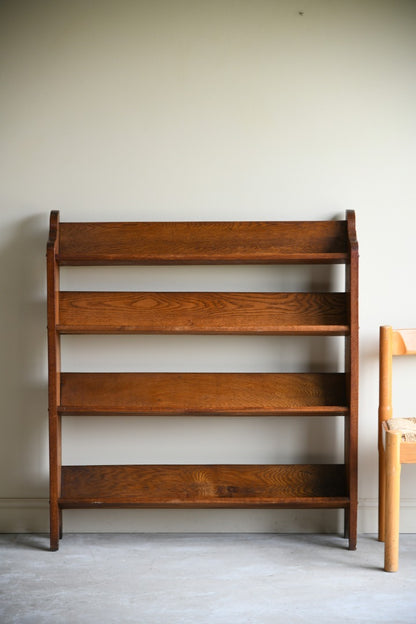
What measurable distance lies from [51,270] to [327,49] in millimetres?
1593

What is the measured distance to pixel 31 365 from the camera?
9.93ft

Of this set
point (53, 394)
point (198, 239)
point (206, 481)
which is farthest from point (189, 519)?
point (198, 239)

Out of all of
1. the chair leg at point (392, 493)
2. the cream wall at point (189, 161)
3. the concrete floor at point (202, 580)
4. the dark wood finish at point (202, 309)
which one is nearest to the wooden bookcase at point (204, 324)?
the dark wood finish at point (202, 309)

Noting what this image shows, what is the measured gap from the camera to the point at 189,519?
9.89 feet

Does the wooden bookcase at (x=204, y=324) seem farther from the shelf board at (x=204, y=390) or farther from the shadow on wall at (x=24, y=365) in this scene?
the shadow on wall at (x=24, y=365)

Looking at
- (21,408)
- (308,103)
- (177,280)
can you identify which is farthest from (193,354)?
(308,103)

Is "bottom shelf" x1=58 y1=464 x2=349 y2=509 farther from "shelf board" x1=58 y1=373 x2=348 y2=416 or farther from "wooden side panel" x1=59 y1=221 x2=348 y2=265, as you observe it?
"wooden side panel" x1=59 y1=221 x2=348 y2=265

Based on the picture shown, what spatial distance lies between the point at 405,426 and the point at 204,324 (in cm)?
93

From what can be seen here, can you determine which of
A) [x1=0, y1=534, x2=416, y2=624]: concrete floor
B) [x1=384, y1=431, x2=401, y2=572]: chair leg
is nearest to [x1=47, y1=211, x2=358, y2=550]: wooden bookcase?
[x1=0, y1=534, x2=416, y2=624]: concrete floor

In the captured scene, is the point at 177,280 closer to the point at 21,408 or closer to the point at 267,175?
the point at 267,175

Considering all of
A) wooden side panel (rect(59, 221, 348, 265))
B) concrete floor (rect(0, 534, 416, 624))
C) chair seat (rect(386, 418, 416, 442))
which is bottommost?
concrete floor (rect(0, 534, 416, 624))

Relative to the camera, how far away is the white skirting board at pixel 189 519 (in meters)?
3.01

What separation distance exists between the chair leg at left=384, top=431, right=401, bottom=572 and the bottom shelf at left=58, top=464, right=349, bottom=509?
0.35m

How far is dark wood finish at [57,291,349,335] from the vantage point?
2895mm
